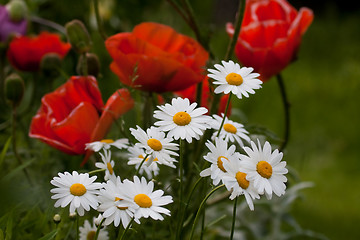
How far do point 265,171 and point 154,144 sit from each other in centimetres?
8

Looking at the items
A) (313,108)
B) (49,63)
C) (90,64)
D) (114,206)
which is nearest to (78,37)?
(90,64)

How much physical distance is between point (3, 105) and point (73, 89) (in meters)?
0.37

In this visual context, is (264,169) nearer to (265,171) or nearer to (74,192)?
(265,171)

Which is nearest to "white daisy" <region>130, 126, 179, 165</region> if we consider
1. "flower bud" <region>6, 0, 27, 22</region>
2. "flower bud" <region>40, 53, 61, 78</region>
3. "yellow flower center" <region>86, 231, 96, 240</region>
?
"yellow flower center" <region>86, 231, 96, 240</region>

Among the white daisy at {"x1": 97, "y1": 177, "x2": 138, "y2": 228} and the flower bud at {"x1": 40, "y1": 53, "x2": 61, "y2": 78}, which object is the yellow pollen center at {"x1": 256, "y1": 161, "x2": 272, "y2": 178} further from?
the flower bud at {"x1": 40, "y1": 53, "x2": 61, "y2": 78}

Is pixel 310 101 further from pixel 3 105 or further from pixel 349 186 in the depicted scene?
pixel 3 105

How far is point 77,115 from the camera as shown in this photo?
51cm

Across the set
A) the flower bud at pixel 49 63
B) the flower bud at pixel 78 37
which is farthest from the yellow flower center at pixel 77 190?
the flower bud at pixel 49 63

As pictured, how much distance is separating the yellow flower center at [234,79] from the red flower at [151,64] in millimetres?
132

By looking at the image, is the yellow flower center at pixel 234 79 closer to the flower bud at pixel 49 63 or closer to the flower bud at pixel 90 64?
the flower bud at pixel 90 64

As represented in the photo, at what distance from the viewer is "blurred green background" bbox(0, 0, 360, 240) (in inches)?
46.0

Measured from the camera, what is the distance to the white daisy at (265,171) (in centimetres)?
34

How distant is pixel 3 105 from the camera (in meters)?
0.88

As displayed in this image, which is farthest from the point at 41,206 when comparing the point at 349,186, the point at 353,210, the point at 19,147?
the point at 349,186
